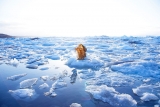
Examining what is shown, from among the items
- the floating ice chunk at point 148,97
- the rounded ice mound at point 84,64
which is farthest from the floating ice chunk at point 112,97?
the rounded ice mound at point 84,64

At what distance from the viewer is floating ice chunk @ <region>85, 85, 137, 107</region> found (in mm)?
3334

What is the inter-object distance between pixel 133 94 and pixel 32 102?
2679 millimetres

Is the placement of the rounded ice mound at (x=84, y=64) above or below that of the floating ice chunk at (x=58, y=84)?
above

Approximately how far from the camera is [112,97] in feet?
11.9

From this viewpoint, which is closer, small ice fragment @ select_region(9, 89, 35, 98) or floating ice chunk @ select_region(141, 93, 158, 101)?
floating ice chunk @ select_region(141, 93, 158, 101)

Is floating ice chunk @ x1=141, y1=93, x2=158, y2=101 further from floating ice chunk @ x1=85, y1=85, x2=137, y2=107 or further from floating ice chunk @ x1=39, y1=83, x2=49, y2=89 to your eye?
floating ice chunk @ x1=39, y1=83, x2=49, y2=89

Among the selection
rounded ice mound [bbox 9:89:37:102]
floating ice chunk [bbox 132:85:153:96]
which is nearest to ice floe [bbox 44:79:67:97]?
rounded ice mound [bbox 9:89:37:102]

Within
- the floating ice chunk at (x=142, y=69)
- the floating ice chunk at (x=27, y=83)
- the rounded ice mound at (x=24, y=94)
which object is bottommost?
the rounded ice mound at (x=24, y=94)

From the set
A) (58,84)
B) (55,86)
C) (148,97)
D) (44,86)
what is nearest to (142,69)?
(148,97)

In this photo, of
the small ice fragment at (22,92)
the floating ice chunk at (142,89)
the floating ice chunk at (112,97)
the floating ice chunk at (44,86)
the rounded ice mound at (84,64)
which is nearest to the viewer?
the floating ice chunk at (112,97)

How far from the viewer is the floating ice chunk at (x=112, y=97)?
10.9 feet

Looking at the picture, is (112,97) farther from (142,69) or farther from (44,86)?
(142,69)

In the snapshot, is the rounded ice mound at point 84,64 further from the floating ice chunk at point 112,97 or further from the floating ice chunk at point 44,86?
the floating ice chunk at point 112,97

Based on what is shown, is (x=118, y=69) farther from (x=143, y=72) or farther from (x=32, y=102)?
(x=32, y=102)
